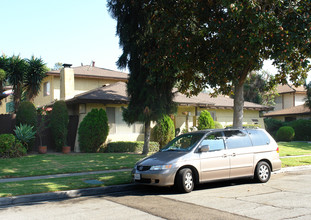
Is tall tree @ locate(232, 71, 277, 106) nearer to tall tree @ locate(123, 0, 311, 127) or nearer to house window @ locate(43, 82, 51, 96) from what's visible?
house window @ locate(43, 82, 51, 96)

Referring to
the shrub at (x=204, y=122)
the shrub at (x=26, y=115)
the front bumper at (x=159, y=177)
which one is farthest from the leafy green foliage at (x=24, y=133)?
the shrub at (x=204, y=122)

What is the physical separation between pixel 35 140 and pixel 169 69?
9593mm

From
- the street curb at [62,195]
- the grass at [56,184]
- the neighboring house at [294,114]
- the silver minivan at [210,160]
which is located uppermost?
the neighboring house at [294,114]

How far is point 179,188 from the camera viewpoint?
8602 mm

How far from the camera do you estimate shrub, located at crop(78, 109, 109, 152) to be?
18.6 metres

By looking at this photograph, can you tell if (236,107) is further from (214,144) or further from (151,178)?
(151,178)

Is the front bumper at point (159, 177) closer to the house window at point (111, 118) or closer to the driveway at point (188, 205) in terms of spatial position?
the driveway at point (188, 205)

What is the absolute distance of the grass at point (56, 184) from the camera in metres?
8.74

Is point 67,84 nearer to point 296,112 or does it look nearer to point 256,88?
point 256,88

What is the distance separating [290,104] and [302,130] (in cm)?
1285

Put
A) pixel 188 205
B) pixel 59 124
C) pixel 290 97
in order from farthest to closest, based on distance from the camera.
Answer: pixel 290 97, pixel 59 124, pixel 188 205

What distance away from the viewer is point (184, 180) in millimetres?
8602

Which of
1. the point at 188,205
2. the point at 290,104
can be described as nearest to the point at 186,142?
the point at 188,205

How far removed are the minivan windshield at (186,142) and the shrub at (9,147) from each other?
875 cm
